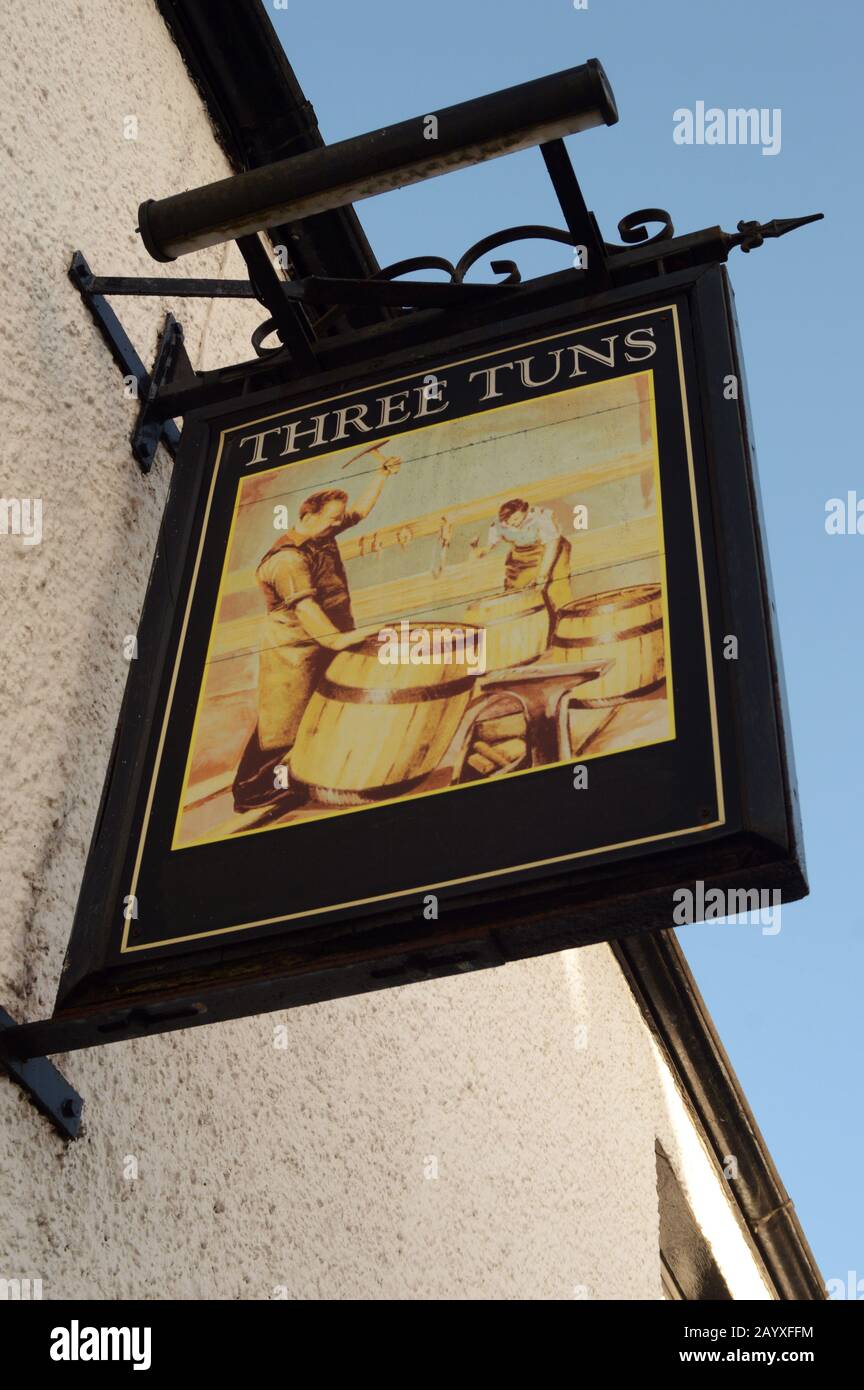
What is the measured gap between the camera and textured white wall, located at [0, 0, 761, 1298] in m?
2.78

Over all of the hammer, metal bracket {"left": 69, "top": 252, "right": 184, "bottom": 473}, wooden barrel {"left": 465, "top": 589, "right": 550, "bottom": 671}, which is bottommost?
wooden barrel {"left": 465, "top": 589, "right": 550, "bottom": 671}

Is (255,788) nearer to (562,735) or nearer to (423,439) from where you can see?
(562,735)

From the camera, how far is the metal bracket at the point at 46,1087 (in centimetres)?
255

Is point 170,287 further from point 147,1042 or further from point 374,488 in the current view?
point 147,1042

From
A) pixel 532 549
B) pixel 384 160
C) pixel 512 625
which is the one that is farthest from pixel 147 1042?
pixel 384 160

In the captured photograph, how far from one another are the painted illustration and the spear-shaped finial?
477 millimetres

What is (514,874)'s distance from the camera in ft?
7.68

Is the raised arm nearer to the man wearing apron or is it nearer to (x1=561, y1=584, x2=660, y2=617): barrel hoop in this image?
the man wearing apron

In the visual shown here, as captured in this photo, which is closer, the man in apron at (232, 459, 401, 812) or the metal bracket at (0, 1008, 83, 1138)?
the metal bracket at (0, 1008, 83, 1138)

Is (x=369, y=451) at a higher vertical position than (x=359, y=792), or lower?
higher

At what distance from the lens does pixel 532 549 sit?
284 centimetres

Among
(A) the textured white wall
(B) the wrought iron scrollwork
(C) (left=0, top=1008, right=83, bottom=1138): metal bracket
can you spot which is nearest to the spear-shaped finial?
(B) the wrought iron scrollwork

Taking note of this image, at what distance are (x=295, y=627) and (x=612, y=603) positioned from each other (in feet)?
2.02
